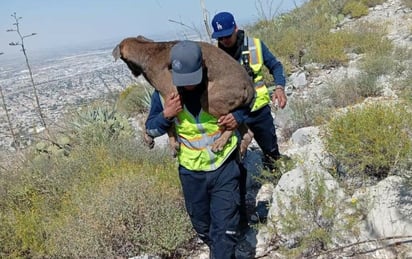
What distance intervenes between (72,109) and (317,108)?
4607 millimetres

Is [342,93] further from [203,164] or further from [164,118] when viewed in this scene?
[164,118]

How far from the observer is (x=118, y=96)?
1180 centimetres

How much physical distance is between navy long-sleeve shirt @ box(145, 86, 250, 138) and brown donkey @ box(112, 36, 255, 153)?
45 mm

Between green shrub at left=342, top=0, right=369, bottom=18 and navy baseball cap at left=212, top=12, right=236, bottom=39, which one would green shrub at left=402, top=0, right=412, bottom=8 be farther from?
navy baseball cap at left=212, top=12, right=236, bottom=39

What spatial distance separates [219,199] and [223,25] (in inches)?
62.9

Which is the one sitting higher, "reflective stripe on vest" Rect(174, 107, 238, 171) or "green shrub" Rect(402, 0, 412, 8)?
"reflective stripe on vest" Rect(174, 107, 238, 171)

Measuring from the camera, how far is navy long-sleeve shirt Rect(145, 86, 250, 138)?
3.17 metres

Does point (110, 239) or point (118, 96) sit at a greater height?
point (110, 239)

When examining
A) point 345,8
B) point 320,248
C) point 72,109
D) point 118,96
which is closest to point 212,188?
point 320,248

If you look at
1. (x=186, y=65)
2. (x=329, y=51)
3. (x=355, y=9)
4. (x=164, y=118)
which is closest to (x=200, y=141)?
(x=164, y=118)

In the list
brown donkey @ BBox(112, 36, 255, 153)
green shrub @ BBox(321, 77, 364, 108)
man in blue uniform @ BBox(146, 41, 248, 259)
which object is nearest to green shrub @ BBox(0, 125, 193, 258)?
man in blue uniform @ BBox(146, 41, 248, 259)

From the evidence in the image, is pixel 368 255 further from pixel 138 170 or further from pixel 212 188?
pixel 138 170

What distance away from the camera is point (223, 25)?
4023mm

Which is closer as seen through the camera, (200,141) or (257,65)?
(200,141)
